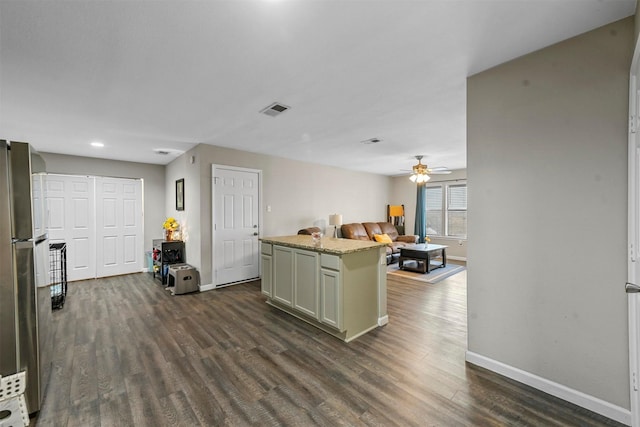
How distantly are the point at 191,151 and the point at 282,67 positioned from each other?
3.27m

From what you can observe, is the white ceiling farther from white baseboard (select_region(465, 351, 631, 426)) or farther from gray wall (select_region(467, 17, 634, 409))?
white baseboard (select_region(465, 351, 631, 426))

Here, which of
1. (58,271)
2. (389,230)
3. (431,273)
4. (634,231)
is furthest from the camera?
(389,230)

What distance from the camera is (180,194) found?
16.6ft

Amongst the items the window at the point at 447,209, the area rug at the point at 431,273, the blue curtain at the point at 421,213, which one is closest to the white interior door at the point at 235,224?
the area rug at the point at 431,273

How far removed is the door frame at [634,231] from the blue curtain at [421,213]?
6.27 m

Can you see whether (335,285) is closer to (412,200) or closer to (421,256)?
(421,256)

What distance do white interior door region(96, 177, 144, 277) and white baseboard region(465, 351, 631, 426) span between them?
630 cm

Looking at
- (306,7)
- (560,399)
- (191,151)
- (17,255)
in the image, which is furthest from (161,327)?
(560,399)

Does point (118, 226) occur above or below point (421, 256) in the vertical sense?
above

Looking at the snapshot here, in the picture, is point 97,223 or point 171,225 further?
point 97,223

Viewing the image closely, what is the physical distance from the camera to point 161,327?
3.06 m

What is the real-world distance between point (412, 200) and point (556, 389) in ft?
22.2

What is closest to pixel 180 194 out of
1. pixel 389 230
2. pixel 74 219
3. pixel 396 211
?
pixel 74 219

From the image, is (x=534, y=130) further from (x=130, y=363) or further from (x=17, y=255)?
(x=130, y=363)
